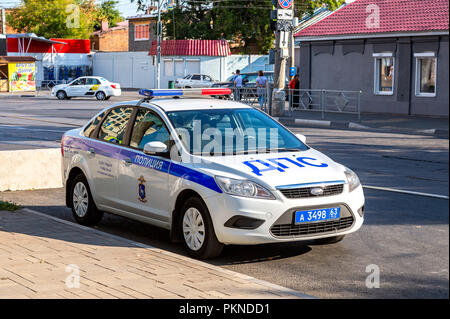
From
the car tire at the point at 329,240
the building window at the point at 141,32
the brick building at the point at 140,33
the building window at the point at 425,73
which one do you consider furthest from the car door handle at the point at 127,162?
the building window at the point at 141,32

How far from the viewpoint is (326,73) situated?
33.4m

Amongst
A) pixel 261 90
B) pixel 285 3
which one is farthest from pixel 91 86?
pixel 285 3

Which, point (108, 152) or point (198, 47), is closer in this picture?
point (108, 152)

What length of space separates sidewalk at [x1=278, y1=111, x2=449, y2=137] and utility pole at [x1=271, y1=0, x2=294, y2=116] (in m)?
0.65

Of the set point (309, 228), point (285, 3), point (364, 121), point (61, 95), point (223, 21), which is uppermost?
point (223, 21)

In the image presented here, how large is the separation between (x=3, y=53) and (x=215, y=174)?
205ft

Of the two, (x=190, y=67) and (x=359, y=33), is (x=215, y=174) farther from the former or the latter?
(x=190, y=67)

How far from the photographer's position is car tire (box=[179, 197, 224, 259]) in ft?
22.2

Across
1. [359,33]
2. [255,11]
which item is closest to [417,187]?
[359,33]

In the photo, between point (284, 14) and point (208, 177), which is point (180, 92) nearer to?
point (208, 177)

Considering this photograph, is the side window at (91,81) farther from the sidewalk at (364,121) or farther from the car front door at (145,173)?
the car front door at (145,173)

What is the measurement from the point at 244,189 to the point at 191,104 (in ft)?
6.06

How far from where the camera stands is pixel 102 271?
6.06 meters

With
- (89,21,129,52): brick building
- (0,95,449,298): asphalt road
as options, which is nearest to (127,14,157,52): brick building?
(89,21,129,52): brick building
